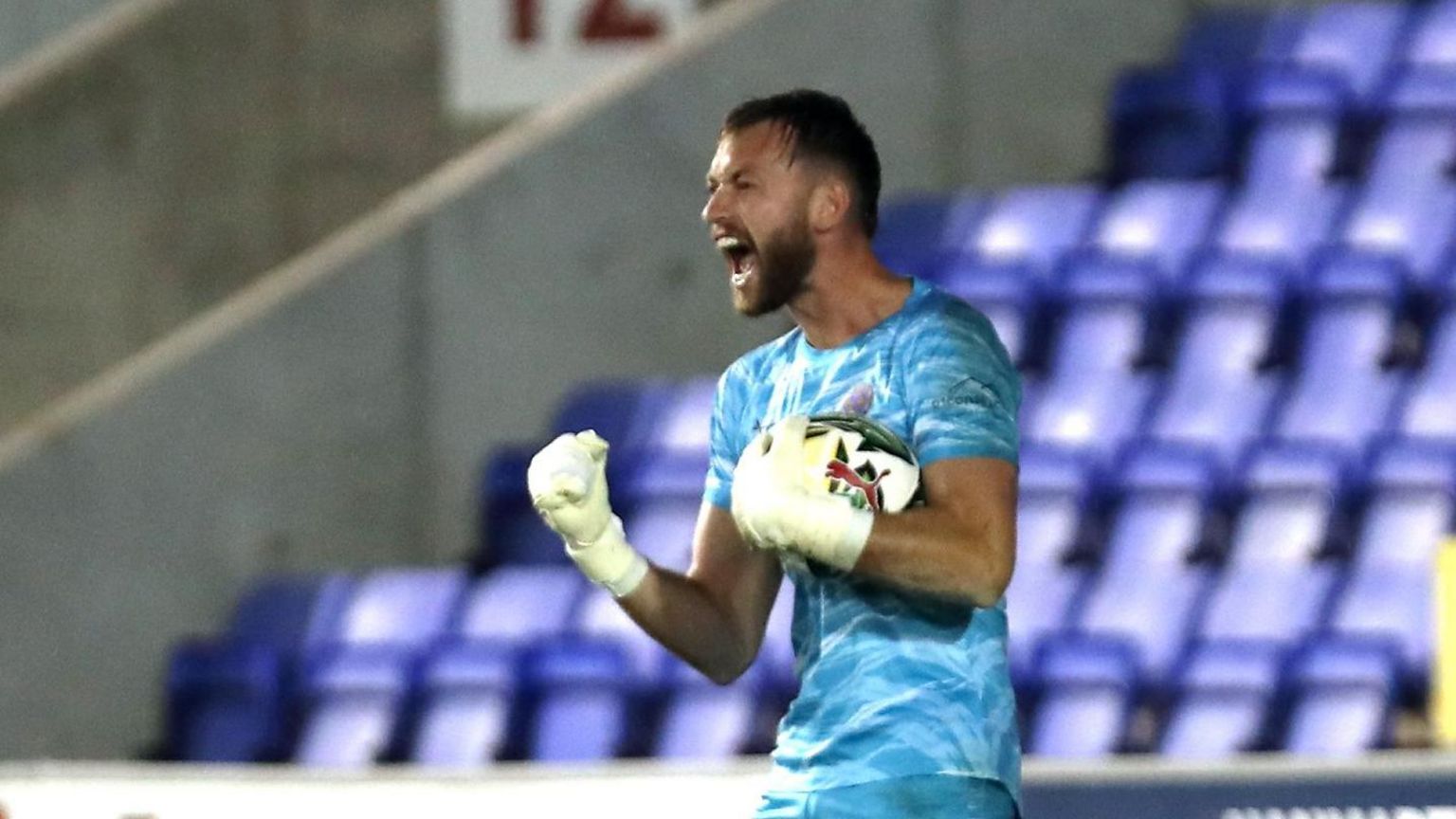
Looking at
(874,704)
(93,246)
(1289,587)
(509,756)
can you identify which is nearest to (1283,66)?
(1289,587)

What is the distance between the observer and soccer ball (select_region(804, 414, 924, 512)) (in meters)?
3.76

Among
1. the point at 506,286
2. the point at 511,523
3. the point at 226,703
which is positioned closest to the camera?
the point at 226,703

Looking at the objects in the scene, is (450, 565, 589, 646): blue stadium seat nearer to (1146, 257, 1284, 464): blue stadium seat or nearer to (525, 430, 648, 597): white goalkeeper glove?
(1146, 257, 1284, 464): blue stadium seat

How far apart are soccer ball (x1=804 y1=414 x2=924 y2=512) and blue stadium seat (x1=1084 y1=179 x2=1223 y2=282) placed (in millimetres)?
4973

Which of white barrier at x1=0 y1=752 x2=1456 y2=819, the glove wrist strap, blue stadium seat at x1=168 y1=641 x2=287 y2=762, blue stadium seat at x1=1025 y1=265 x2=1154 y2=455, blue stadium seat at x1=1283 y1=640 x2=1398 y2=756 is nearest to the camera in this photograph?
the glove wrist strap

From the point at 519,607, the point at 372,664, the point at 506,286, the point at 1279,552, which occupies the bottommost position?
the point at 372,664

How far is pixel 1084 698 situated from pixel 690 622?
3596 millimetres

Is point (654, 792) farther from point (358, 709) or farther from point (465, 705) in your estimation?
point (358, 709)

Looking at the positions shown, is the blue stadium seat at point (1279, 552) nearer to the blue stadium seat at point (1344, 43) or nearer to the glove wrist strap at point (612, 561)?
the blue stadium seat at point (1344, 43)

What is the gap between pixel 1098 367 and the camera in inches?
341

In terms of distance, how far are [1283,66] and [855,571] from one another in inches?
228

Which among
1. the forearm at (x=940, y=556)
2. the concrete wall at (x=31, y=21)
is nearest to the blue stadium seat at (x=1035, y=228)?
the concrete wall at (x=31, y=21)

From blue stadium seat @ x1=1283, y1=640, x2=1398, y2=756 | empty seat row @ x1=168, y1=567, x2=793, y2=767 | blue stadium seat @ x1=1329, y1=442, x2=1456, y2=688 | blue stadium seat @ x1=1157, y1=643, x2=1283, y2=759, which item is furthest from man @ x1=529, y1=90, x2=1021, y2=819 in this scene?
empty seat row @ x1=168, y1=567, x2=793, y2=767

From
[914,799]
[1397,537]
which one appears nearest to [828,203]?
[914,799]
